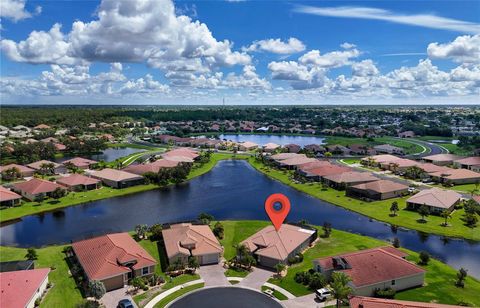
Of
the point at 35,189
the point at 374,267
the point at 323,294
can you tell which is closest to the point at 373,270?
the point at 374,267

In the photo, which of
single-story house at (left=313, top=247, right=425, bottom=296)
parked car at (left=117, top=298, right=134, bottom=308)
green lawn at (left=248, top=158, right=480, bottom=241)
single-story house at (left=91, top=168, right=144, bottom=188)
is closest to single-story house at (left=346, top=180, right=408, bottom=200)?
green lawn at (left=248, top=158, right=480, bottom=241)

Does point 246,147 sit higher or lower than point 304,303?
higher

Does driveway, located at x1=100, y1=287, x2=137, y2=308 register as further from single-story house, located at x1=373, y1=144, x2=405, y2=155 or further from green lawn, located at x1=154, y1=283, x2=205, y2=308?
single-story house, located at x1=373, y1=144, x2=405, y2=155

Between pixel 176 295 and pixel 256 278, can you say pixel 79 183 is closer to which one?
pixel 176 295

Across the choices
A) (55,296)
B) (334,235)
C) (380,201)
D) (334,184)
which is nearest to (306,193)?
(334,184)

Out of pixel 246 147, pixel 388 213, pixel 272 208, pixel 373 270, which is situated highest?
pixel 272 208

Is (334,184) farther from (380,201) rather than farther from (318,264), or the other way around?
(318,264)

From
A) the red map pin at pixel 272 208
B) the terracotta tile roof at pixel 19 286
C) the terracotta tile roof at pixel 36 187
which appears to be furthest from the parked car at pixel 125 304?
the terracotta tile roof at pixel 36 187

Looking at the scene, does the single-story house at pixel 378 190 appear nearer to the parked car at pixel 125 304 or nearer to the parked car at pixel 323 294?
the parked car at pixel 323 294
